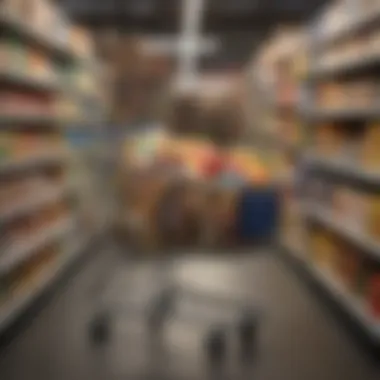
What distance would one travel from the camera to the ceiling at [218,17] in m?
10.9

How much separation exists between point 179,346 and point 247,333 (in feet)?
1.52

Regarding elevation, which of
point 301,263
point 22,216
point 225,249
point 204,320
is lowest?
point 301,263

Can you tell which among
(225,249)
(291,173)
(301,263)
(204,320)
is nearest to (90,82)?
(291,173)

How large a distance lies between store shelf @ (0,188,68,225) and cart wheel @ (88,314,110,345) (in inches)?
35.3

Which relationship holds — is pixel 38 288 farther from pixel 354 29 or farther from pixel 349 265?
pixel 354 29

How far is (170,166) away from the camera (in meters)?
3.64

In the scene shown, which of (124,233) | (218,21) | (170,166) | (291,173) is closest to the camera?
(170,166)

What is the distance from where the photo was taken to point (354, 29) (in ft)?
18.5

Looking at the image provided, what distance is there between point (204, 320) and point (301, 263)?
228 cm

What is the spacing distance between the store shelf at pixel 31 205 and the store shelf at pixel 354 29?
2.65 metres

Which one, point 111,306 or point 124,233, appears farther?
point 111,306

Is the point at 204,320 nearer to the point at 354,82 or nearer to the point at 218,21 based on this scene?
the point at 354,82

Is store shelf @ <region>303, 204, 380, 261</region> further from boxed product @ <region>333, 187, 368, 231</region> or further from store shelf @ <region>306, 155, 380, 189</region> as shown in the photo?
store shelf @ <region>306, 155, 380, 189</region>

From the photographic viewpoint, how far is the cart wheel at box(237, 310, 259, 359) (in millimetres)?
4699
